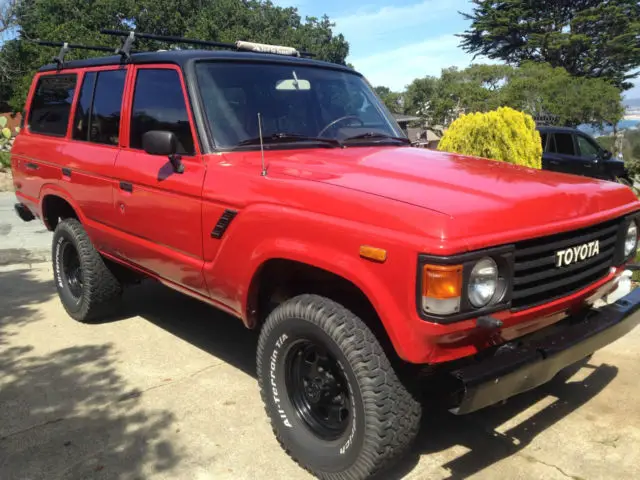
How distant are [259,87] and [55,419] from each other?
2.27 metres

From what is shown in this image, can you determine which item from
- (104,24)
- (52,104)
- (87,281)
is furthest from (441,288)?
(104,24)

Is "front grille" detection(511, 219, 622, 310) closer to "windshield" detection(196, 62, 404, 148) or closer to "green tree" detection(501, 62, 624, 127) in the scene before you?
"windshield" detection(196, 62, 404, 148)

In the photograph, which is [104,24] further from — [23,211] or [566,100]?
[23,211]

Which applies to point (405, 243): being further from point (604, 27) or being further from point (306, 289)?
point (604, 27)

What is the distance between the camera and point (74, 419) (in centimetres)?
331

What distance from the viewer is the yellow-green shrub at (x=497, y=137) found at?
6.66 m

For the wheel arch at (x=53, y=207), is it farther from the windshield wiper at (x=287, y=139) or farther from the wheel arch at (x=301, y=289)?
the wheel arch at (x=301, y=289)

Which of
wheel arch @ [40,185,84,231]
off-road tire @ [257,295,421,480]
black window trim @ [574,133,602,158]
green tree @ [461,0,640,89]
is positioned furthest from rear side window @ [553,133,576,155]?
green tree @ [461,0,640,89]

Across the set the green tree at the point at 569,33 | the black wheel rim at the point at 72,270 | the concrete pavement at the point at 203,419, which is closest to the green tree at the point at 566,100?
the green tree at the point at 569,33

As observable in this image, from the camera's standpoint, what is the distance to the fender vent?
2.94 metres

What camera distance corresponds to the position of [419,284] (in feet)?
7.07

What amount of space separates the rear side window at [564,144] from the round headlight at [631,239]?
11.5 m

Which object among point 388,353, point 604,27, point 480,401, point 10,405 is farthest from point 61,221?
point 604,27

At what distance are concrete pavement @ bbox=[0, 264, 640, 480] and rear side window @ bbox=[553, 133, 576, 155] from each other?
1041cm
